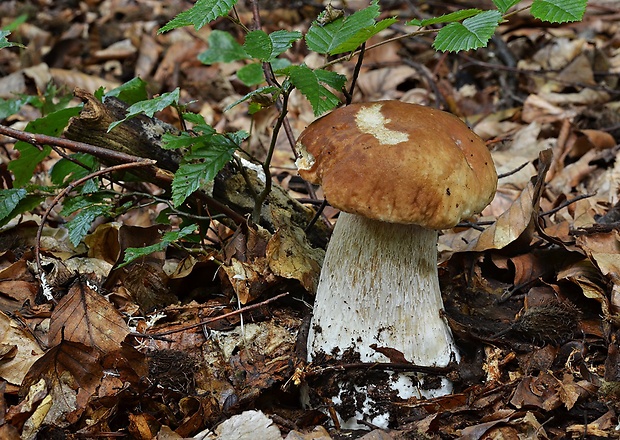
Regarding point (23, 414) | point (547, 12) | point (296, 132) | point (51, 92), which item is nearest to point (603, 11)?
point (296, 132)

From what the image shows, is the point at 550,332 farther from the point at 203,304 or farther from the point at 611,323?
the point at 203,304

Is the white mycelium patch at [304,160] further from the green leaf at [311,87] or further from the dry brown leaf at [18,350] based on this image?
the dry brown leaf at [18,350]

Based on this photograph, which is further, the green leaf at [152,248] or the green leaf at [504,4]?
the green leaf at [152,248]

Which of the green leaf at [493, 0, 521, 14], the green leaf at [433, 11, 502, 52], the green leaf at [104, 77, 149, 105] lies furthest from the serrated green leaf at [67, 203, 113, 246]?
the green leaf at [493, 0, 521, 14]

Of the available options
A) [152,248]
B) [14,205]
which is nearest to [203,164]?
[152,248]

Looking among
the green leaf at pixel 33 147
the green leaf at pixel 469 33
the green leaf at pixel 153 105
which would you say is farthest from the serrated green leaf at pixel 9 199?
the green leaf at pixel 469 33

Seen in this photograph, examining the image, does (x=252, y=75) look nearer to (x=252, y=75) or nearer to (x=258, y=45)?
(x=252, y=75)

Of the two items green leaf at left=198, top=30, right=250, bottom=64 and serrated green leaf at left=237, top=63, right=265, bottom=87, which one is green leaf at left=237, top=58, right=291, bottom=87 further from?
green leaf at left=198, top=30, right=250, bottom=64
